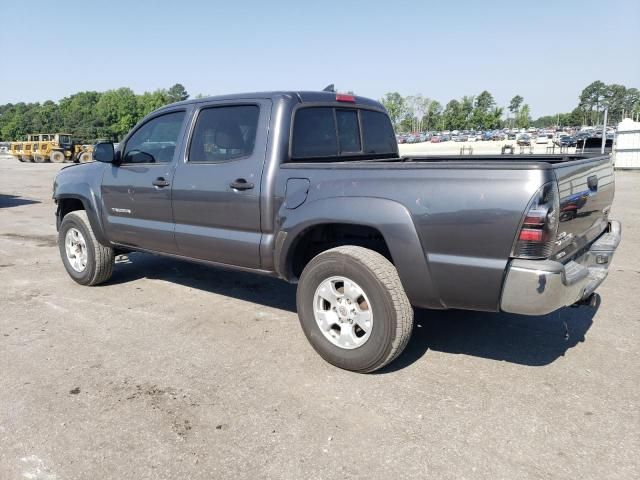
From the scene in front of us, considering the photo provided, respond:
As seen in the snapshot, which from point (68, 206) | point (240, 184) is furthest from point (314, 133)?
point (68, 206)

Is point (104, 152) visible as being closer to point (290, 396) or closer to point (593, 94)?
point (290, 396)

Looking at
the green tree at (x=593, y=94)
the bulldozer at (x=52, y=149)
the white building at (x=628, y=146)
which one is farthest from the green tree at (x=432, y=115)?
the white building at (x=628, y=146)

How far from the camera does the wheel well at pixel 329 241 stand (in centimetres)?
357

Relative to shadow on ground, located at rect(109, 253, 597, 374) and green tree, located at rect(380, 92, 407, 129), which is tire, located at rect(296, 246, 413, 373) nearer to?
shadow on ground, located at rect(109, 253, 597, 374)

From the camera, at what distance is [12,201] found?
13.9 metres

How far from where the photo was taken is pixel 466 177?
2857 mm

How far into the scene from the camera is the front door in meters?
4.52

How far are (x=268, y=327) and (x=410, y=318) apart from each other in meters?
1.51

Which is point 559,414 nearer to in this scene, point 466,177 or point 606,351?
point 606,351

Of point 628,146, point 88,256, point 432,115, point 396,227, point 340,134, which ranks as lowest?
point 88,256

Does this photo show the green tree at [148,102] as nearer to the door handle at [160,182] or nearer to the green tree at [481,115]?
the green tree at [481,115]

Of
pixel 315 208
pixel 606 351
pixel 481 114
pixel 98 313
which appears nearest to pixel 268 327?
pixel 315 208

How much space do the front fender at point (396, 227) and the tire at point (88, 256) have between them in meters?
2.95

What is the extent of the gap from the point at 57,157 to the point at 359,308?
3520 centimetres
